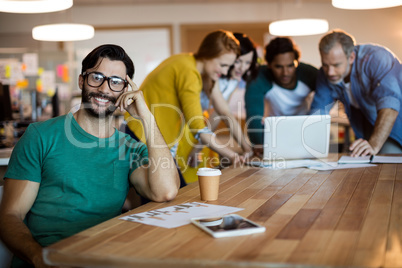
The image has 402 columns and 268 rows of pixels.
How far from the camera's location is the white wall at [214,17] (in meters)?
6.95

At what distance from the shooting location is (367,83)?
2805 mm

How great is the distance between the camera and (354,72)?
280 cm

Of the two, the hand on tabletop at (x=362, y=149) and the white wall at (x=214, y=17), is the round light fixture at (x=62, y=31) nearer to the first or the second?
the hand on tabletop at (x=362, y=149)

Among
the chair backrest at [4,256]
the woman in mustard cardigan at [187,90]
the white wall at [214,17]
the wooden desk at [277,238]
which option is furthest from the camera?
the white wall at [214,17]

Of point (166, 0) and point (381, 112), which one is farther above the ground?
point (166, 0)

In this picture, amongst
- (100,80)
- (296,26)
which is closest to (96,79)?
(100,80)

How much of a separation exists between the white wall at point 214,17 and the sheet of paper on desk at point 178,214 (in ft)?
19.0

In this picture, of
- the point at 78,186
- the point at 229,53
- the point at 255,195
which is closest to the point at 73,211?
the point at 78,186

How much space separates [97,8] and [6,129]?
3.78 m

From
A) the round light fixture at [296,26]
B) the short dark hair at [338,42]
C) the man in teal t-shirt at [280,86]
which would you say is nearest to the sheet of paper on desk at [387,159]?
the short dark hair at [338,42]

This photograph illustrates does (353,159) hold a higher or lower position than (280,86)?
lower

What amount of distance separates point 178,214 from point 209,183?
22cm

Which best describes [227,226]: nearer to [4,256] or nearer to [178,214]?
[178,214]

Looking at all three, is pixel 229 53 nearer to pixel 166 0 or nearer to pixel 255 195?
Result: pixel 255 195
